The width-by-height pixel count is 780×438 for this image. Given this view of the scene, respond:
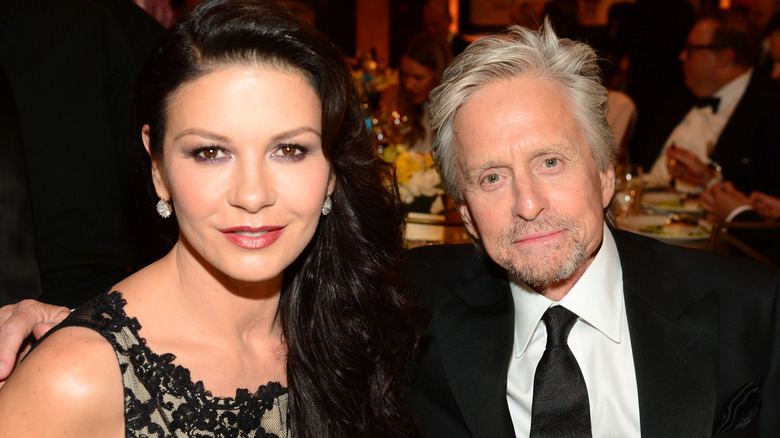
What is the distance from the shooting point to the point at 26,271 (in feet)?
7.06

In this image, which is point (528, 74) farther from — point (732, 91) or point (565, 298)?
point (732, 91)

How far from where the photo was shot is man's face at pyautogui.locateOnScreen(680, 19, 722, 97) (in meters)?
5.10

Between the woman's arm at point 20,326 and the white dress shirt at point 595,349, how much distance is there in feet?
3.86

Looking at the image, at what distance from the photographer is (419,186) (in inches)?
126

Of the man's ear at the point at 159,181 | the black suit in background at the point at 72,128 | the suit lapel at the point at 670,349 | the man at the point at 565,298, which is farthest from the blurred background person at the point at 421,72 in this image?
the man's ear at the point at 159,181

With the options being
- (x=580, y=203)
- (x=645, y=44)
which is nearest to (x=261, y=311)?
(x=580, y=203)

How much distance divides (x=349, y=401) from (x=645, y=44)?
19.3 ft

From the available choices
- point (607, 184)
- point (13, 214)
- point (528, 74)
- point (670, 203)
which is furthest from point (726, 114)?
point (13, 214)

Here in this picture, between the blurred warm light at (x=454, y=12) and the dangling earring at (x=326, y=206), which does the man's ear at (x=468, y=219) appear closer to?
the dangling earring at (x=326, y=206)

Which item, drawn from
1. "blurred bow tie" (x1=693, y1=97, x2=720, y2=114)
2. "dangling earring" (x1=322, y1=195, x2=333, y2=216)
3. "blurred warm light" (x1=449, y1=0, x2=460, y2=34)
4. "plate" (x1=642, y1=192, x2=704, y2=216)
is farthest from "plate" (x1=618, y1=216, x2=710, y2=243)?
"blurred warm light" (x1=449, y1=0, x2=460, y2=34)

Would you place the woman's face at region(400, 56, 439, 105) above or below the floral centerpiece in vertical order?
above

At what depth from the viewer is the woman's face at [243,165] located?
1.62 meters

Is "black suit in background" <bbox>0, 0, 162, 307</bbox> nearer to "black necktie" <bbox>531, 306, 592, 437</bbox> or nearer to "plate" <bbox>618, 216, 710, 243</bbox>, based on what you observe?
"black necktie" <bbox>531, 306, 592, 437</bbox>

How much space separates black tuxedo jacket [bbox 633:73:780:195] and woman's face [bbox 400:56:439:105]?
1896 millimetres
